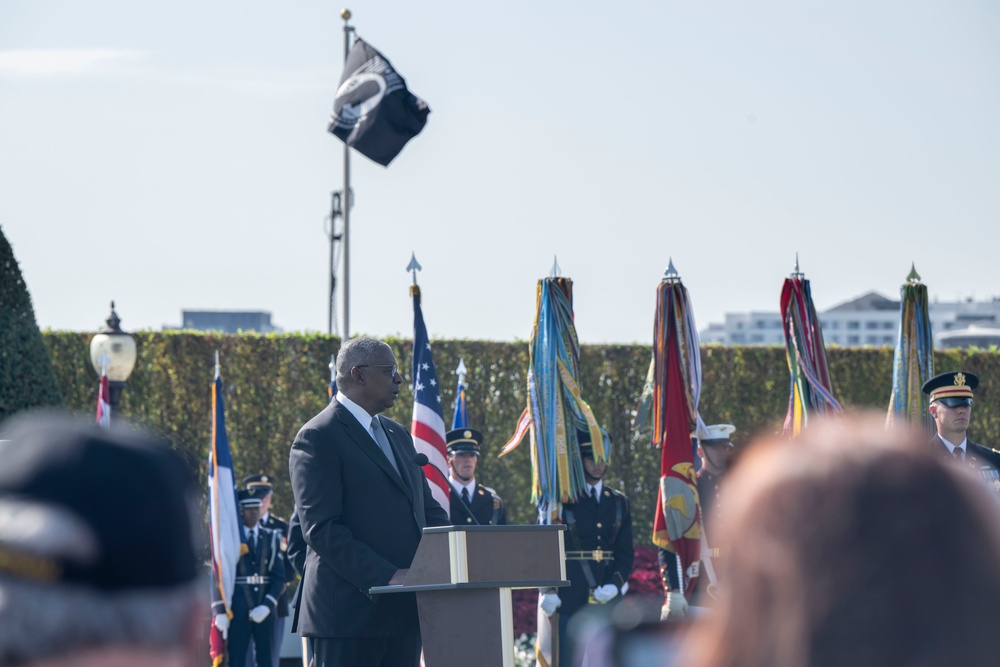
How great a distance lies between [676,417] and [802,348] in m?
1.11

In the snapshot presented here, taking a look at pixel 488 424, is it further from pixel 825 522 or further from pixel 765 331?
pixel 765 331

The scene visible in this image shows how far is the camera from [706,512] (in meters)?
9.76

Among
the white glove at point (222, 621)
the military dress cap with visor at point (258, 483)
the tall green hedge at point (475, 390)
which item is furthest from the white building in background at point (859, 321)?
the white glove at point (222, 621)

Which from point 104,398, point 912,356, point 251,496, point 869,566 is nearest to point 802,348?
point 912,356

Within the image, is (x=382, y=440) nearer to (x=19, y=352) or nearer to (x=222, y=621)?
(x=222, y=621)

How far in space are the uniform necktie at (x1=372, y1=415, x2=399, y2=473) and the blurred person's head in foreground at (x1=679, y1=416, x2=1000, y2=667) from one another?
458cm

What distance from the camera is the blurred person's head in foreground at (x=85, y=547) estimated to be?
1291mm

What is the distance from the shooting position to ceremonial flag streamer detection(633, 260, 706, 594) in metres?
9.61

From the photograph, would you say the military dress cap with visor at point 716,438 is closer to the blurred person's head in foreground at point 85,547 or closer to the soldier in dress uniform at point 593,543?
the soldier in dress uniform at point 593,543

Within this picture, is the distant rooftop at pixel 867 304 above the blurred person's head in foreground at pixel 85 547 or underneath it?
above

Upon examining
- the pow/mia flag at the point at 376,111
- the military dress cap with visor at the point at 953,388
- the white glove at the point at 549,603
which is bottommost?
the white glove at the point at 549,603

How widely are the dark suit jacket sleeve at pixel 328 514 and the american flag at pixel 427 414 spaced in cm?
300

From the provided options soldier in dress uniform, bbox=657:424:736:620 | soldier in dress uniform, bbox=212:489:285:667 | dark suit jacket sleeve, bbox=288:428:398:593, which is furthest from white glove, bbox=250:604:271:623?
dark suit jacket sleeve, bbox=288:428:398:593

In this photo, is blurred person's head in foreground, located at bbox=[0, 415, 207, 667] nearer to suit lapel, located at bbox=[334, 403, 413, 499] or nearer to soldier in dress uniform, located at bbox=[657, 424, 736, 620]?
suit lapel, located at bbox=[334, 403, 413, 499]
